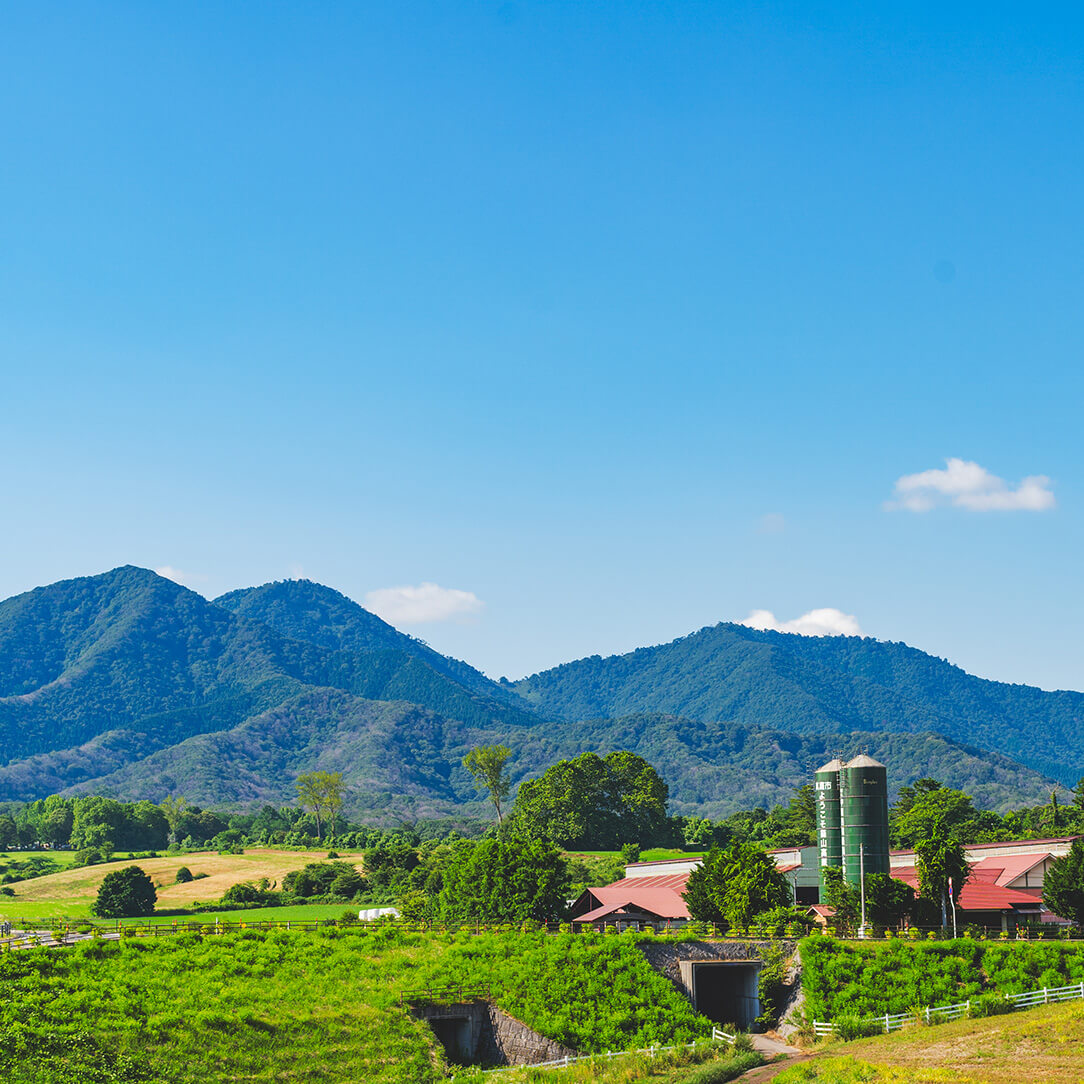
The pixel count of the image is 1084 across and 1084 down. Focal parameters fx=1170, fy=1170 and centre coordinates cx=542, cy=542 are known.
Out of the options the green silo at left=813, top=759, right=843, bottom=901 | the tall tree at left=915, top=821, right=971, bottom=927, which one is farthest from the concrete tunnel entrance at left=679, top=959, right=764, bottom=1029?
the green silo at left=813, top=759, right=843, bottom=901

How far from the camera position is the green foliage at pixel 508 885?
275 feet

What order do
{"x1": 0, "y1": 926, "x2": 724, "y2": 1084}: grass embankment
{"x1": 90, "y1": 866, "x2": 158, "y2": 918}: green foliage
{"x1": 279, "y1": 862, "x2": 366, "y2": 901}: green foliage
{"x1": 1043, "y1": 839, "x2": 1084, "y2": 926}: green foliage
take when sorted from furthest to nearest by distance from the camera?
{"x1": 279, "y1": 862, "x2": 366, "y2": 901}: green foliage
{"x1": 90, "y1": 866, "x2": 158, "y2": 918}: green foliage
{"x1": 1043, "y1": 839, "x2": 1084, "y2": 926}: green foliage
{"x1": 0, "y1": 926, "x2": 724, "y2": 1084}: grass embankment

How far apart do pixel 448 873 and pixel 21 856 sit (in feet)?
372

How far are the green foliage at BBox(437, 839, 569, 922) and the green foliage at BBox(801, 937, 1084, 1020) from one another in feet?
72.3

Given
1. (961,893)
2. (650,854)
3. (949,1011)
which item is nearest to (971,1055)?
(949,1011)

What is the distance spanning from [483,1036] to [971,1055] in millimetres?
25320

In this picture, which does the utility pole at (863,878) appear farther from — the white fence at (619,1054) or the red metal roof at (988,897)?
the white fence at (619,1054)

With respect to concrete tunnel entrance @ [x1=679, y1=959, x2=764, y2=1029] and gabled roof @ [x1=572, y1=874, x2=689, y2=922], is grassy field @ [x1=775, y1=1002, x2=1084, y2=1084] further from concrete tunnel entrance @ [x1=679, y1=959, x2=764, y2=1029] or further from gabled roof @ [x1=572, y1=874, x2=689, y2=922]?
gabled roof @ [x1=572, y1=874, x2=689, y2=922]

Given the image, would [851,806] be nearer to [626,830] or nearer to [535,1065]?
[535,1065]

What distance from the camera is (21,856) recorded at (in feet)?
579

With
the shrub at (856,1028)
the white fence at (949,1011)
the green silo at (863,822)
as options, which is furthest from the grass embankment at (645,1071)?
the green silo at (863,822)

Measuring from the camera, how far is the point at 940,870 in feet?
250

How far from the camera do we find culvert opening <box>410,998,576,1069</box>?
201 ft

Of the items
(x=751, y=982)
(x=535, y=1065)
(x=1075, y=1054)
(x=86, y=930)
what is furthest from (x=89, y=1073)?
(x=1075, y=1054)
